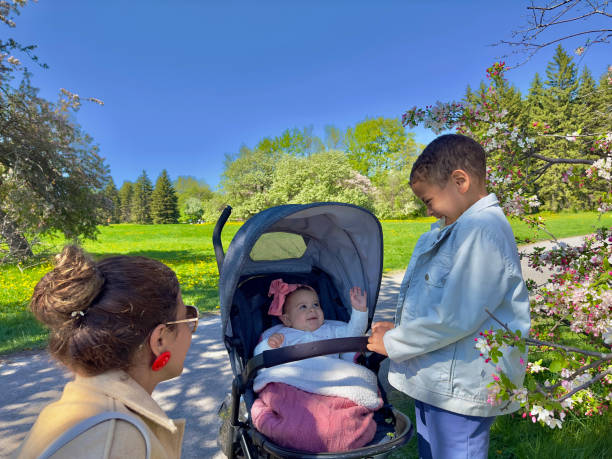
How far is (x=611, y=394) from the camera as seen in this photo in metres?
2.05

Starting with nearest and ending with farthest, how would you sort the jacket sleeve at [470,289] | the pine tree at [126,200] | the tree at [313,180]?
the jacket sleeve at [470,289] < the tree at [313,180] < the pine tree at [126,200]

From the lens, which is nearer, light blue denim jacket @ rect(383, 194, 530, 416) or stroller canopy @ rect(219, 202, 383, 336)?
light blue denim jacket @ rect(383, 194, 530, 416)

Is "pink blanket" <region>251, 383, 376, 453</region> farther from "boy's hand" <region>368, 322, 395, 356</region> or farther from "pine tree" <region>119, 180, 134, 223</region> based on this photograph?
"pine tree" <region>119, 180, 134, 223</region>

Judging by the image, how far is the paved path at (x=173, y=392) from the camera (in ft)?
9.50

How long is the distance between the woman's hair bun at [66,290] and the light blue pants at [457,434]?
1.60 m

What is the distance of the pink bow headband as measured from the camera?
9.41ft

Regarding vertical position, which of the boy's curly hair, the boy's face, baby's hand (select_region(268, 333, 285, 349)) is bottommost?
baby's hand (select_region(268, 333, 285, 349))

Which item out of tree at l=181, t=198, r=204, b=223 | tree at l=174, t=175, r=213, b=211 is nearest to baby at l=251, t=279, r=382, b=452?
tree at l=181, t=198, r=204, b=223

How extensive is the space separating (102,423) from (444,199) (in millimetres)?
1617

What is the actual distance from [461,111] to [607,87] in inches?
46.0

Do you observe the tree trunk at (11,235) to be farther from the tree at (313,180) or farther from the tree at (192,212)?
the tree at (192,212)

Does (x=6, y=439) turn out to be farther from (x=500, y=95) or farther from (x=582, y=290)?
(x=500, y=95)

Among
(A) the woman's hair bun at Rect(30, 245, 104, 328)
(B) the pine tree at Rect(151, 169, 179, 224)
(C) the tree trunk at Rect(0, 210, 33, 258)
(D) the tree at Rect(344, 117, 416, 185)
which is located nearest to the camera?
(A) the woman's hair bun at Rect(30, 245, 104, 328)

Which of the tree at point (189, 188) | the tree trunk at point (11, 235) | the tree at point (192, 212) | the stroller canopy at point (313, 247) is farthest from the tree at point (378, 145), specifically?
the stroller canopy at point (313, 247)
